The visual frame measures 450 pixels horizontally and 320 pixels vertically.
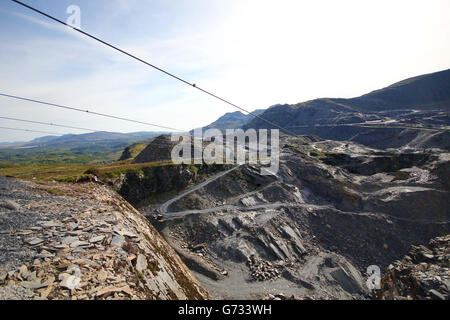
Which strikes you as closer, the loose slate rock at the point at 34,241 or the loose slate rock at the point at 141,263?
the loose slate rock at the point at 34,241

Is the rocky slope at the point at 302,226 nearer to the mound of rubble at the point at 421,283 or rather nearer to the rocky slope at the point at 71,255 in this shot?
the mound of rubble at the point at 421,283

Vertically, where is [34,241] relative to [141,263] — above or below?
above

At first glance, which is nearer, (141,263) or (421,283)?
(141,263)

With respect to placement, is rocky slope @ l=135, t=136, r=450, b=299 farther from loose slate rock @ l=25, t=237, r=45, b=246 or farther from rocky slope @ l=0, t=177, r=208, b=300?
loose slate rock @ l=25, t=237, r=45, b=246

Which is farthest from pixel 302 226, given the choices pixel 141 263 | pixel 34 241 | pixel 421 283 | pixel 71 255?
pixel 34 241

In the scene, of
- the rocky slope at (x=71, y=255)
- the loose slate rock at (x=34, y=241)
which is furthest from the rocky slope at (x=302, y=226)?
the loose slate rock at (x=34, y=241)

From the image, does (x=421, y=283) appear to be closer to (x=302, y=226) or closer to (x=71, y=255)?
(x=302, y=226)

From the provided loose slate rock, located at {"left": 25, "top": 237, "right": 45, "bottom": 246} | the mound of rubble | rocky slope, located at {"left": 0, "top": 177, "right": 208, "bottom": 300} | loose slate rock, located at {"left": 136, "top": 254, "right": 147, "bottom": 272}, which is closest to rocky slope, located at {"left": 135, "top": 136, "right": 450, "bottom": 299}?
the mound of rubble

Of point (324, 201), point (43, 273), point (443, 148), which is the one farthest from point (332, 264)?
point (443, 148)

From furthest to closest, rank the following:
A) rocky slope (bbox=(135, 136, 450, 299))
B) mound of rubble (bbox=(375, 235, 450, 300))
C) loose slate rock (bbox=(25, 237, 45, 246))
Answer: rocky slope (bbox=(135, 136, 450, 299)), mound of rubble (bbox=(375, 235, 450, 300)), loose slate rock (bbox=(25, 237, 45, 246))
